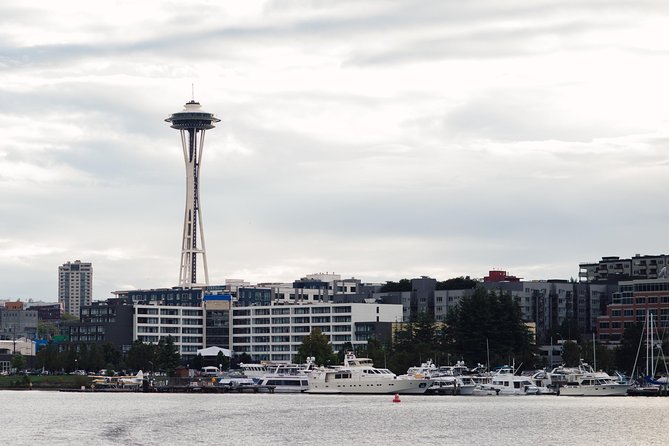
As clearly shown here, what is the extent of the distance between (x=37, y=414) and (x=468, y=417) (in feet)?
184

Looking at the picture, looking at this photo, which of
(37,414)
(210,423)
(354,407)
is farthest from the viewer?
(354,407)

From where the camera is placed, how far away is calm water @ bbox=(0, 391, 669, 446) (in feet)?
457

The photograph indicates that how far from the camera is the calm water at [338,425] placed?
139250mm

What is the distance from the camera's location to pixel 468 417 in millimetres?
176625

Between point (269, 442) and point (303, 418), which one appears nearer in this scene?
point (269, 442)

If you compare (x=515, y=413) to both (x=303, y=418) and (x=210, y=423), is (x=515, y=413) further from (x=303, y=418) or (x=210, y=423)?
(x=210, y=423)

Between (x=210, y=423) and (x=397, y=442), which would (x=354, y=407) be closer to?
(x=210, y=423)

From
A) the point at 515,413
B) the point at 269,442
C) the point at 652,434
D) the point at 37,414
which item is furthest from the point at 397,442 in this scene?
the point at 37,414

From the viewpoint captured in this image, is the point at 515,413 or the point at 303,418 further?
the point at 515,413

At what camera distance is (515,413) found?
186625 mm

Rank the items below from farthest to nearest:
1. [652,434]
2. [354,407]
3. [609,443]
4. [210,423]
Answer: [354,407] < [210,423] < [652,434] < [609,443]

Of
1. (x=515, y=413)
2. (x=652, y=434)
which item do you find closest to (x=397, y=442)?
(x=652, y=434)

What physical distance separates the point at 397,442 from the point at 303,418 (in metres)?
37.7

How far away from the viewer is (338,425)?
160 metres
